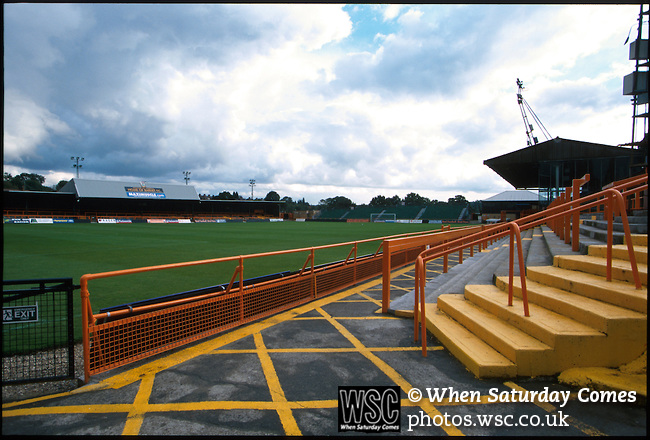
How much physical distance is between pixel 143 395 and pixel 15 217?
200 feet

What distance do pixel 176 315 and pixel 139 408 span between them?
166 cm

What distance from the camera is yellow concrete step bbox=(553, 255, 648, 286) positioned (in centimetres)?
397

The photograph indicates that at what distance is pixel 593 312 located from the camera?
352 cm

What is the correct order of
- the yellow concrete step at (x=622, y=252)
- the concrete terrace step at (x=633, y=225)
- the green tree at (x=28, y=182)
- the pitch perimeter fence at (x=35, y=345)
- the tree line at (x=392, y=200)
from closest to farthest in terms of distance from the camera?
the pitch perimeter fence at (x=35, y=345) → the yellow concrete step at (x=622, y=252) → the concrete terrace step at (x=633, y=225) → the green tree at (x=28, y=182) → the tree line at (x=392, y=200)

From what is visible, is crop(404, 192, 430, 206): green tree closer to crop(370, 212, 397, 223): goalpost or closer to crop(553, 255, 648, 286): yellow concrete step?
crop(370, 212, 397, 223): goalpost

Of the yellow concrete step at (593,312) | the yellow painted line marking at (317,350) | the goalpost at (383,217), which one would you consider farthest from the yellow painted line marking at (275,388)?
the goalpost at (383,217)

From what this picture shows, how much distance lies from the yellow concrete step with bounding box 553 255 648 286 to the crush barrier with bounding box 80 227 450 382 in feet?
15.1

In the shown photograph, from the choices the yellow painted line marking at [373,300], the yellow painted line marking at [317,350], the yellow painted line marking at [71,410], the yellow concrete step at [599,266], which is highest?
the yellow concrete step at [599,266]

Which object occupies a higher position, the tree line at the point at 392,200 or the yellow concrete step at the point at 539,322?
the tree line at the point at 392,200

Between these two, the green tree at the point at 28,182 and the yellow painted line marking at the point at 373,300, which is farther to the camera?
the green tree at the point at 28,182

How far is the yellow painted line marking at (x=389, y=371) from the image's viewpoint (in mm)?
2896

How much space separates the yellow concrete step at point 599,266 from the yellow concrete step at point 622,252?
0.09 metres

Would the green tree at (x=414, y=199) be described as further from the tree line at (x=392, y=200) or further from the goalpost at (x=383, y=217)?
the goalpost at (x=383, y=217)

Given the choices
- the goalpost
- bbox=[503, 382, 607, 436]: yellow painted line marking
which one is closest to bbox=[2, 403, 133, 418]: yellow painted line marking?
bbox=[503, 382, 607, 436]: yellow painted line marking
